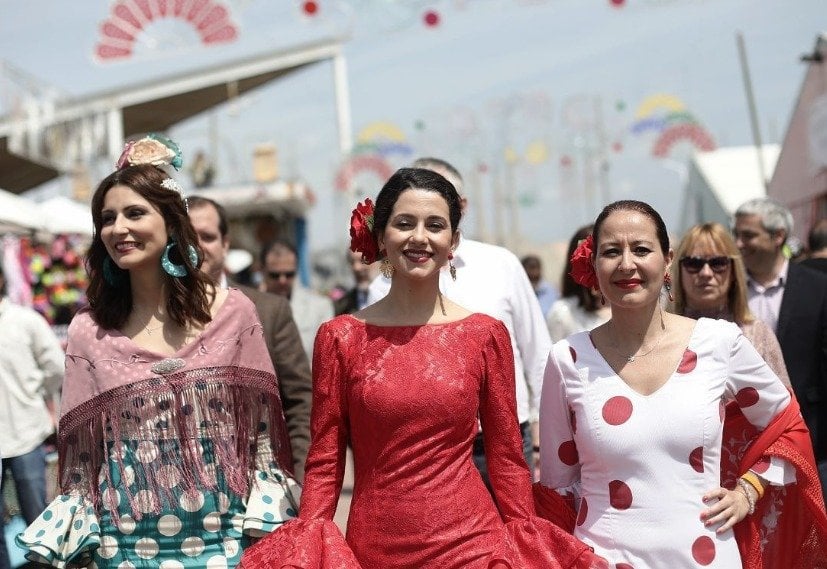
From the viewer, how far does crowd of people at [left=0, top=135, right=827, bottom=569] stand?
2.86m

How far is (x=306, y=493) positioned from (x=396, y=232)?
2.53ft

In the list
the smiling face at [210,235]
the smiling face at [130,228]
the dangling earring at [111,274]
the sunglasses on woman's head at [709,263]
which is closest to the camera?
the smiling face at [130,228]

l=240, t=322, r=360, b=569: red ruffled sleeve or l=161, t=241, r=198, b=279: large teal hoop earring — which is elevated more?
l=161, t=241, r=198, b=279: large teal hoop earring

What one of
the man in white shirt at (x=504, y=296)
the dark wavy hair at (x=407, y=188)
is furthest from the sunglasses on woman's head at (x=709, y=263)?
the dark wavy hair at (x=407, y=188)

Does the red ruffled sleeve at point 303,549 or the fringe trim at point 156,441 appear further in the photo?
the fringe trim at point 156,441

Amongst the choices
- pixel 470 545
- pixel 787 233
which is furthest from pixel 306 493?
pixel 787 233

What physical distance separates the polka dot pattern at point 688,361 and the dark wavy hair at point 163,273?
4.77ft

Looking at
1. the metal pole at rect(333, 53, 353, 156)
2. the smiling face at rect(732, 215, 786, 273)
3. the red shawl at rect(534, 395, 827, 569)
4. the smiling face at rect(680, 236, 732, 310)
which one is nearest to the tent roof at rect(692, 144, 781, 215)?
the metal pole at rect(333, 53, 353, 156)

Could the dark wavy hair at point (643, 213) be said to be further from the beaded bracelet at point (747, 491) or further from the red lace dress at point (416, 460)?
the beaded bracelet at point (747, 491)

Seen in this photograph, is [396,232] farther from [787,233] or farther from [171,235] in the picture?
[787,233]

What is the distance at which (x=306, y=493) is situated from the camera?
9.60 ft

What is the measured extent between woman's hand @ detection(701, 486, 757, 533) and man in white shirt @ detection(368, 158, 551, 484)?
4.23 ft

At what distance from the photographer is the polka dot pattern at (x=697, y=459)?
292 centimetres

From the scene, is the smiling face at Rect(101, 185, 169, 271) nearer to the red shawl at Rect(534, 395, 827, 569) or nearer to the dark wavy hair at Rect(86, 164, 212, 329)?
the dark wavy hair at Rect(86, 164, 212, 329)
